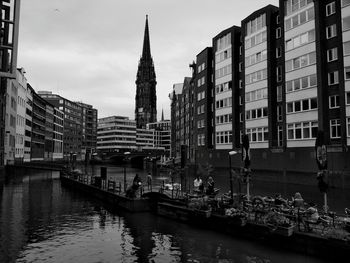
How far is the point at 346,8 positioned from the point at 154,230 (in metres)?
39.0

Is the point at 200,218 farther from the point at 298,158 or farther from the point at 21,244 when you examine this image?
the point at 298,158

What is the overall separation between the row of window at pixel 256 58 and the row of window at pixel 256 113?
28.1 ft

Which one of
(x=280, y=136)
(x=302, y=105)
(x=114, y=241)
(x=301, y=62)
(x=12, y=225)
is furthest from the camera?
(x=280, y=136)

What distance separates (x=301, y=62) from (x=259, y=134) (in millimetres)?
14619

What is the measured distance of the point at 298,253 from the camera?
18484 millimetres

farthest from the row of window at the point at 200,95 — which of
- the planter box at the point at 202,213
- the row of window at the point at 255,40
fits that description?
the planter box at the point at 202,213

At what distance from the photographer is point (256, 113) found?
6309 centimetres

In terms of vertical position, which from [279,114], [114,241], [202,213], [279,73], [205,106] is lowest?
[114,241]

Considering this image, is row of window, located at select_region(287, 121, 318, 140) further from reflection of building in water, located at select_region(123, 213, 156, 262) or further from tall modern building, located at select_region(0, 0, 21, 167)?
tall modern building, located at select_region(0, 0, 21, 167)

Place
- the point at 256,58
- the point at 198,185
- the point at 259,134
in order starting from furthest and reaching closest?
the point at 256,58, the point at 259,134, the point at 198,185

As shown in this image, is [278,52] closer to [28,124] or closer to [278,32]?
[278,32]

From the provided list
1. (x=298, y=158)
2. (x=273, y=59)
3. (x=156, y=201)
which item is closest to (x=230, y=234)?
(x=156, y=201)

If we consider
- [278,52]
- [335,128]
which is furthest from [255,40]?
[335,128]

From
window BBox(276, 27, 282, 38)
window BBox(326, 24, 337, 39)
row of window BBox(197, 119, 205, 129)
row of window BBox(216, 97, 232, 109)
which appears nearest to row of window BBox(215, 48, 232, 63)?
row of window BBox(216, 97, 232, 109)
